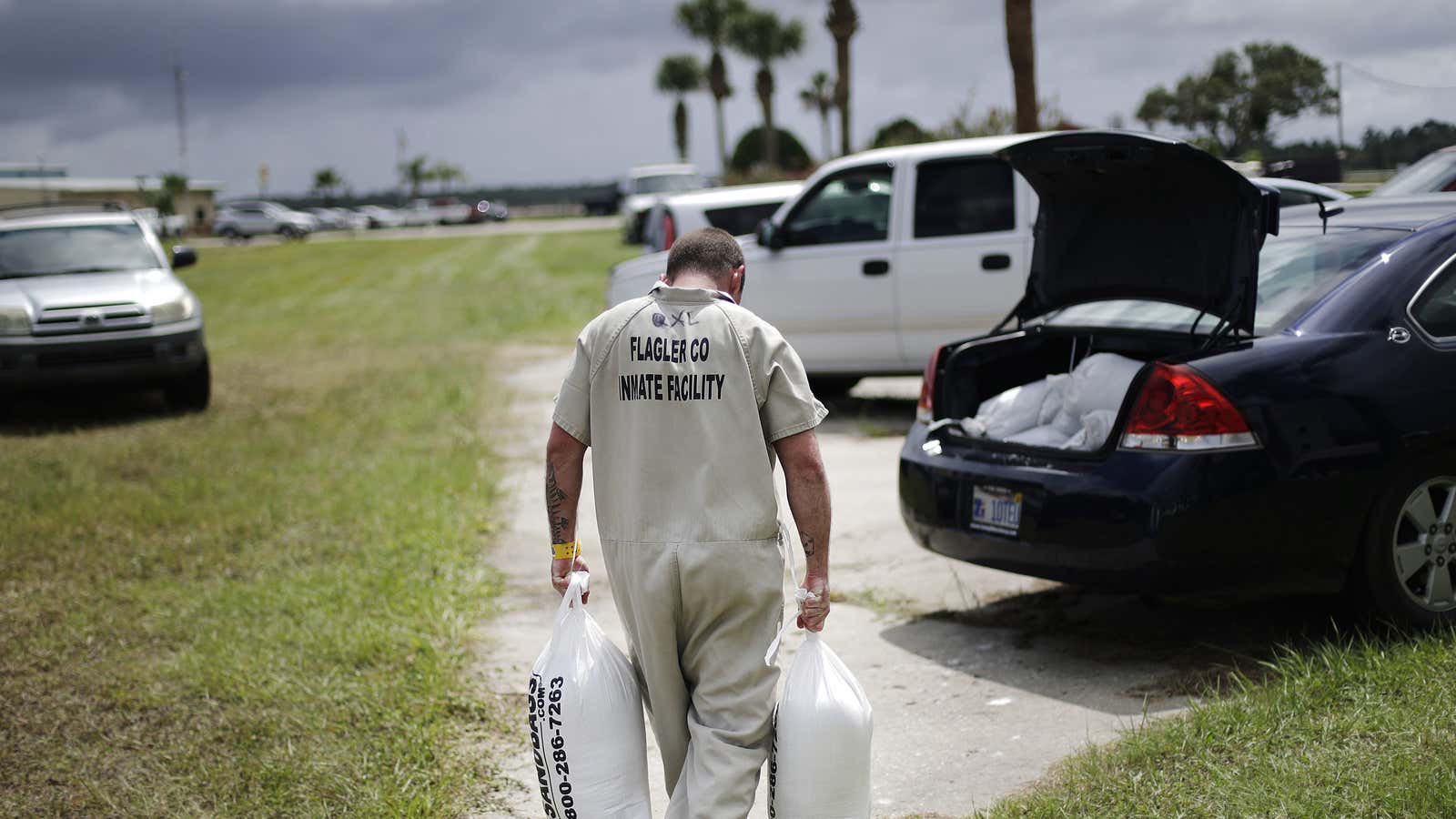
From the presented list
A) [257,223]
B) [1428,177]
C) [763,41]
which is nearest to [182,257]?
[1428,177]

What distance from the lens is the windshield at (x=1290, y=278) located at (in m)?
4.79

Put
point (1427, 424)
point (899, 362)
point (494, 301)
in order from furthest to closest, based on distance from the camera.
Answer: point (494, 301)
point (899, 362)
point (1427, 424)

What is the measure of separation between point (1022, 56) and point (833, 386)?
5.81 meters

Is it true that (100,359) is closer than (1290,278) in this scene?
No

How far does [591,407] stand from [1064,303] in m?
2.95

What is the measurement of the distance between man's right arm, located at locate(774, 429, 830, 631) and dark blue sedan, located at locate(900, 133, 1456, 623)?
5.66 feet

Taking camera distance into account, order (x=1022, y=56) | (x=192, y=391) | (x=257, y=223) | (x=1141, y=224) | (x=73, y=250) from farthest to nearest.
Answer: (x=257, y=223)
(x=1022, y=56)
(x=73, y=250)
(x=192, y=391)
(x=1141, y=224)

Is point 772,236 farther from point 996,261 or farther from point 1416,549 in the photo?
point 1416,549

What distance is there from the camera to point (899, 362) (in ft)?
32.3

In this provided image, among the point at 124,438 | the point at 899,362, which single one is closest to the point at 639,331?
the point at 899,362

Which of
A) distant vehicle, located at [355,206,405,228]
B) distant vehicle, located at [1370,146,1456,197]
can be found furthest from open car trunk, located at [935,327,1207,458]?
distant vehicle, located at [355,206,405,228]

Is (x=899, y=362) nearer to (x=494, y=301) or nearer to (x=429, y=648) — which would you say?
(x=429, y=648)

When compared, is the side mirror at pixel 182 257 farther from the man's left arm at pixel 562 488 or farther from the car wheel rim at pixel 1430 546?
the car wheel rim at pixel 1430 546

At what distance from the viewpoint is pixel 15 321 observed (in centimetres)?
1102
